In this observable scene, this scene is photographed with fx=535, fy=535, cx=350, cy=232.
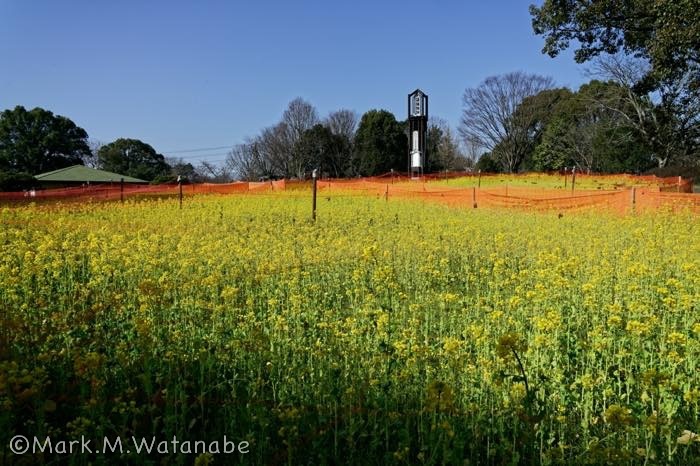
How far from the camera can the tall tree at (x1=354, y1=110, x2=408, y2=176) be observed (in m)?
52.6

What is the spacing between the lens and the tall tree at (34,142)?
51781mm

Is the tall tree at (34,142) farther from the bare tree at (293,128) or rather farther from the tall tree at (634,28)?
the tall tree at (634,28)

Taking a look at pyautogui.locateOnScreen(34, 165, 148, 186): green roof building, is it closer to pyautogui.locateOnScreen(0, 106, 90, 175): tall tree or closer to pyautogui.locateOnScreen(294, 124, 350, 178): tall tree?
pyautogui.locateOnScreen(0, 106, 90, 175): tall tree

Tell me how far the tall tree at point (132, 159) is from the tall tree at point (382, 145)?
24.5 meters

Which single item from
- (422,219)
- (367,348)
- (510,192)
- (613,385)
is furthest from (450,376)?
(510,192)

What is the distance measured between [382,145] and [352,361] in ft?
166

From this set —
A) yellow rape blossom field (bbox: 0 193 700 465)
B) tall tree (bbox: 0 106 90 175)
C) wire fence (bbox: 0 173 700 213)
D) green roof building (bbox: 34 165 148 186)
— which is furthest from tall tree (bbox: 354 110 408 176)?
yellow rape blossom field (bbox: 0 193 700 465)

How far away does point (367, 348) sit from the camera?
355cm

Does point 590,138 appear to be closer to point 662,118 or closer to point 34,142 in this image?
point 662,118

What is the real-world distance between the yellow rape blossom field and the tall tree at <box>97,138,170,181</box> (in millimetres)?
58341

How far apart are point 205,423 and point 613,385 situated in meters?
2.34

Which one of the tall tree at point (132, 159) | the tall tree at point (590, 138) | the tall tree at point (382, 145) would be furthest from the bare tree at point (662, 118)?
the tall tree at point (132, 159)

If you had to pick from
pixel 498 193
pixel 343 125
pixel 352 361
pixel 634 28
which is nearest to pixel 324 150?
pixel 343 125

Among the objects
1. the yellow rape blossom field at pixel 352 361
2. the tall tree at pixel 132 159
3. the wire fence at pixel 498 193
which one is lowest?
the yellow rape blossom field at pixel 352 361
